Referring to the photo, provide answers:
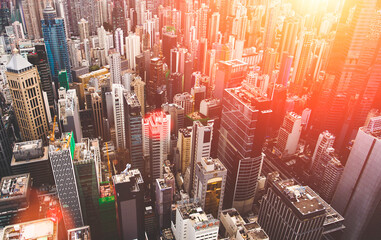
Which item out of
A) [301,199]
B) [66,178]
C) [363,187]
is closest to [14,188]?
[66,178]

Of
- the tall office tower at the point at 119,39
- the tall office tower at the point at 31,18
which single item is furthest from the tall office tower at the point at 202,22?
the tall office tower at the point at 31,18

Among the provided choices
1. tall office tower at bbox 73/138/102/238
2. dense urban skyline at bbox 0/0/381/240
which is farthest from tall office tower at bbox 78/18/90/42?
tall office tower at bbox 73/138/102/238

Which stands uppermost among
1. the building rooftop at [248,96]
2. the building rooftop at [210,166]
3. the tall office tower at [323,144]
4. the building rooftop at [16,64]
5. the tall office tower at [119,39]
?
the building rooftop at [16,64]

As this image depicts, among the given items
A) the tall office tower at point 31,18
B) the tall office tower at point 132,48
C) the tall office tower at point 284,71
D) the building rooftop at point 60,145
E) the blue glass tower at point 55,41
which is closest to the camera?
the building rooftop at point 60,145

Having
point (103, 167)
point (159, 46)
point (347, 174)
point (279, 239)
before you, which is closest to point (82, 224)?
point (103, 167)

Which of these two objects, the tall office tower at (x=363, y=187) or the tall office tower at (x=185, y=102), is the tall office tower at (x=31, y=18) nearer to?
the tall office tower at (x=185, y=102)
